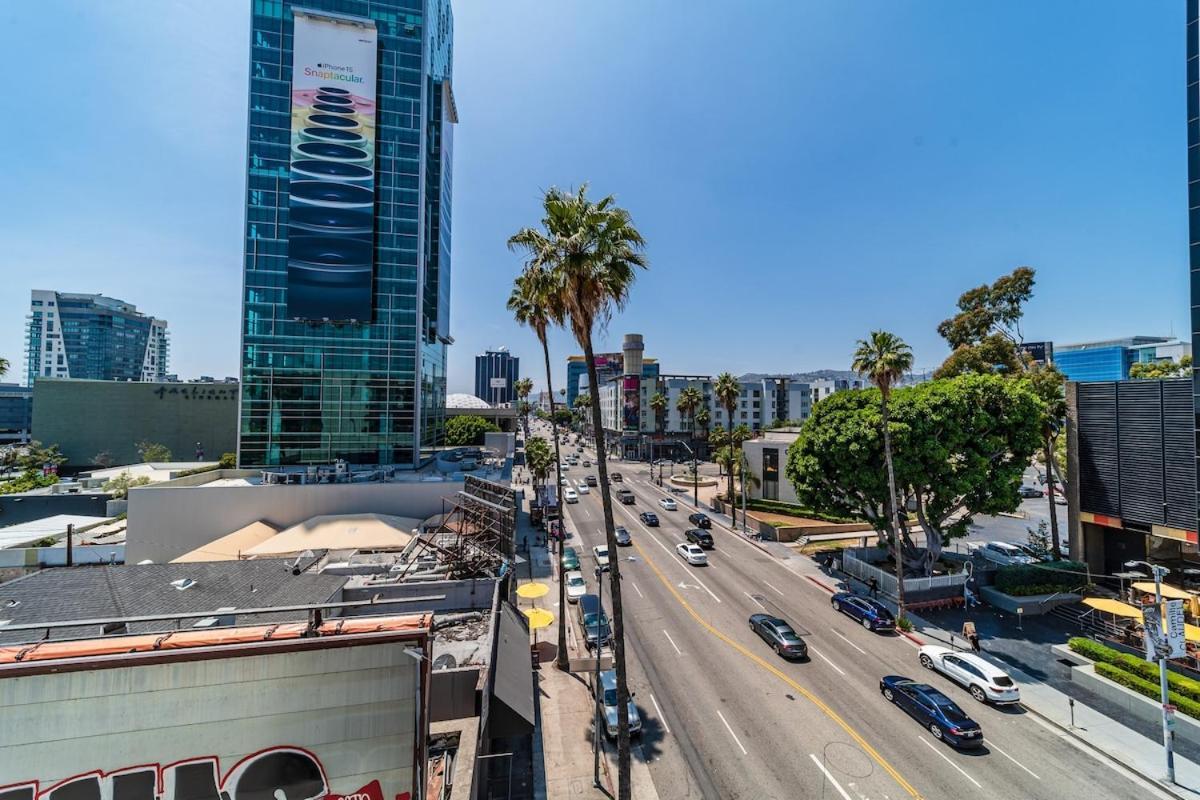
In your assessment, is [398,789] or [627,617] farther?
[627,617]

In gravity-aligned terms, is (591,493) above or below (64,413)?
Answer: below

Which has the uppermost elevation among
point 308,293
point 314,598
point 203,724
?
point 308,293

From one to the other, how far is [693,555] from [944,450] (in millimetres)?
18067

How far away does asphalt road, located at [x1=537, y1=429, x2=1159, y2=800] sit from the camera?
14.4 metres

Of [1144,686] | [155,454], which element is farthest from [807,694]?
[155,454]

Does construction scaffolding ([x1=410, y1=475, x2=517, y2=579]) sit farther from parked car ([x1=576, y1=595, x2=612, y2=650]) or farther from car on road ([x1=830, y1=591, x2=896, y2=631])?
car on road ([x1=830, y1=591, x2=896, y2=631])

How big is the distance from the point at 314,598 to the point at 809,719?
1914 cm

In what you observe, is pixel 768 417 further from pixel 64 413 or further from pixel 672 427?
pixel 64 413

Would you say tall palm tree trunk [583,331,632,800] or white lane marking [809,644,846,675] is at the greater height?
tall palm tree trunk [583,331,632,800]

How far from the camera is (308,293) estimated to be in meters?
47.9

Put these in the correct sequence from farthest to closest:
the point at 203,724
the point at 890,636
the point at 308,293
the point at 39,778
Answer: the point at 308,293
the point at 890,636
the point at 203,724
the point at 39,778

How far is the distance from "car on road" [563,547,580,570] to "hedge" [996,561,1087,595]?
27.1 metres

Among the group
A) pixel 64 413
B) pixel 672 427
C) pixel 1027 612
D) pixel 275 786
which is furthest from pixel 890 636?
pixel 64 413

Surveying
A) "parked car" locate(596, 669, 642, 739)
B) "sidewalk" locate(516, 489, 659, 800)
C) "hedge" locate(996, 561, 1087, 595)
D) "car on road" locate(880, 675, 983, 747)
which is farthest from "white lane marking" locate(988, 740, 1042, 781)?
"hedge" locate(996, 561, 1087, 595)
